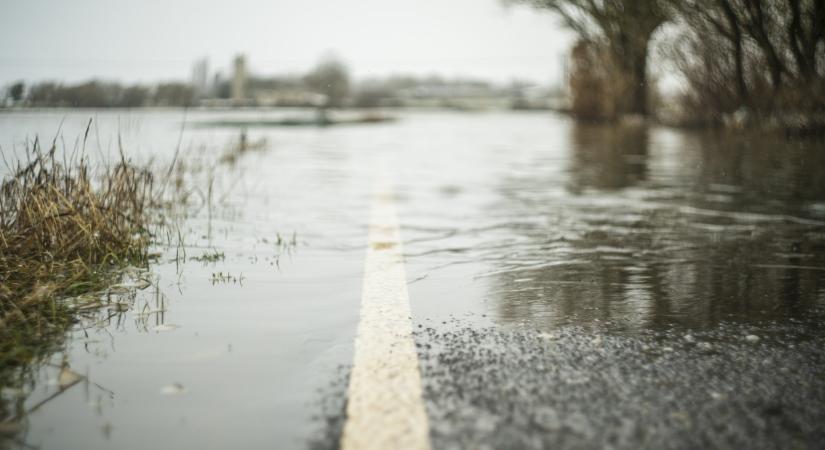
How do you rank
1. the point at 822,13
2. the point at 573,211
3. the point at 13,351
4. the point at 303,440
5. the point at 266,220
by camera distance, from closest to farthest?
the point at 303,440, the point at 13,351, the point at 266,220, the point at 573,211, the point at 822,13

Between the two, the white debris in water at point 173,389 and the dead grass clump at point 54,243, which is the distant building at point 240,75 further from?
the white debris in water at point 173,389

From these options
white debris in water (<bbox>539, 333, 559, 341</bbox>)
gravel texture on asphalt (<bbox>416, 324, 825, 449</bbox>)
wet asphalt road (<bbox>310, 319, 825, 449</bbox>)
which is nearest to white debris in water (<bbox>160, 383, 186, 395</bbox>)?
wet asphalt road (<bbox>310, 319, 825, 449</bbox>)

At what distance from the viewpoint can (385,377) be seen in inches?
122

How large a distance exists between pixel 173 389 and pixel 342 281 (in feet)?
6.71

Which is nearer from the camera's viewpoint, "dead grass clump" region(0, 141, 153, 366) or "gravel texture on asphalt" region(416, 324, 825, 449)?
"gravel texture on asphalt" region(416, 324, 825, 449)

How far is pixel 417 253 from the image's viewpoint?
19.7 ft

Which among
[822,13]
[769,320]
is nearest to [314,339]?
[769,320]

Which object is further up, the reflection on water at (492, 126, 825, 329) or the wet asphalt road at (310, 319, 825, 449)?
the reflection on water at (492, 126, 825, 329)

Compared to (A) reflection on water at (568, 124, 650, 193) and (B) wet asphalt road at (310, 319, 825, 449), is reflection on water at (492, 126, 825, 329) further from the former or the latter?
(B) wet asphalt road at (310, 319, 825, 449)

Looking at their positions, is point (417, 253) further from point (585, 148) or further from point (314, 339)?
point (585, 148)

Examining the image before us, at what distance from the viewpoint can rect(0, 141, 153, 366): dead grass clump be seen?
13.7 ft

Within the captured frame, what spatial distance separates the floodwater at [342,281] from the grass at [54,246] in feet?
0.93

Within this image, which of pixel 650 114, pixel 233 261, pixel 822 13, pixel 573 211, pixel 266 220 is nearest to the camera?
pixel 233 261

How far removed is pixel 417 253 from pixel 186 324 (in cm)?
236
